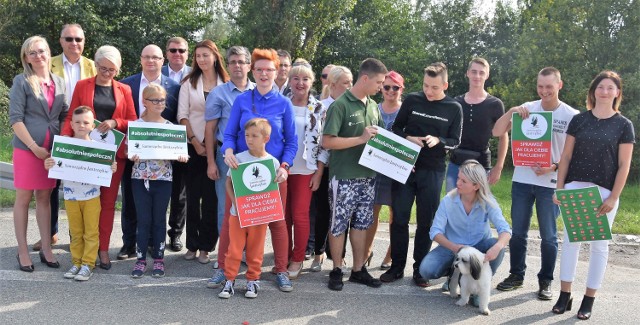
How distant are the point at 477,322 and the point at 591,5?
595 inches

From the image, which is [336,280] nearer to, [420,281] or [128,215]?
[420,281]

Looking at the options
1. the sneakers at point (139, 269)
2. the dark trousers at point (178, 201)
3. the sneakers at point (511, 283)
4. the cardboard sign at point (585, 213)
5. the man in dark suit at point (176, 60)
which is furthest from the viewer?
the man in dark suit at point (176, 60)

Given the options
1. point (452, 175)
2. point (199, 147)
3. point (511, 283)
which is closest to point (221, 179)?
point (199, 147)

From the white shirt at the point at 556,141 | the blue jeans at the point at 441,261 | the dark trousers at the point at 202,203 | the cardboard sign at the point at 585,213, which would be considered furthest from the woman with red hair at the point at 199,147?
the cardboard sign at the point at 585,213

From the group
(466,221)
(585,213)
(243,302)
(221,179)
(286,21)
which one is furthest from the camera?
(286,21)

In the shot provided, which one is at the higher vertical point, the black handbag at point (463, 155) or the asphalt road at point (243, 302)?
the black handbag at point (463, 155)

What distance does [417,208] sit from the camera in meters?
5.84

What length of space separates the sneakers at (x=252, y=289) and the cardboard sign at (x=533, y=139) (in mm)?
2675

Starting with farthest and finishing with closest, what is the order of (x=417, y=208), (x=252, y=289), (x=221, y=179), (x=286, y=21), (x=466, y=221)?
(x=286, y=21), (x=221, y=179), (x=417, y=208), (x=466, y=221), (x=252, y=289)

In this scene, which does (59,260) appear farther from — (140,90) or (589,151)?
(589,151)

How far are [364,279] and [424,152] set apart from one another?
4.42 ft

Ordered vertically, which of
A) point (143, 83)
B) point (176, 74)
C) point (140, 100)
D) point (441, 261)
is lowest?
point (441, 261)

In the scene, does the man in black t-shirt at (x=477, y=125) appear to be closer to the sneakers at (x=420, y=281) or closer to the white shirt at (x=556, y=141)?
the white shirt at (x=556, y=141)

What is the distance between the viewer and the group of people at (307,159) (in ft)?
17.1
